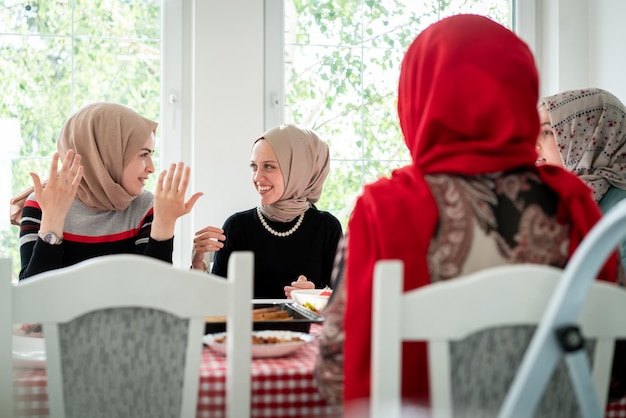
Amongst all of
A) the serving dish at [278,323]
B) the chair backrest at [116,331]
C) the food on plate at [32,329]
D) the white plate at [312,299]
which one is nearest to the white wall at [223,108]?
the white plate at [312,299]

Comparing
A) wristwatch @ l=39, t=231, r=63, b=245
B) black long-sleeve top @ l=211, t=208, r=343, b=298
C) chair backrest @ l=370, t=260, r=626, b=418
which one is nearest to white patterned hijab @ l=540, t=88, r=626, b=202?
black long-sleeve top @ l=211, t=208, r=343, b=298

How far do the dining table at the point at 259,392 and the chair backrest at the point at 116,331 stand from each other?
88 millimetres

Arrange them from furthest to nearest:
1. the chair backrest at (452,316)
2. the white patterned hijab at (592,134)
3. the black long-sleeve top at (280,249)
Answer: the black long-sleeve top at (280,249) → the white patterned hijab at (592,134) → the chair backrest at (452,316)

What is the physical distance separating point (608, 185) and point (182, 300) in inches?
70.1

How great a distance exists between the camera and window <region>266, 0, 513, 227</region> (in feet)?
11.4

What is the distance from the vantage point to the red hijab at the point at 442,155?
1179 mm

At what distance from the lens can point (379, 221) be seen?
1182mm

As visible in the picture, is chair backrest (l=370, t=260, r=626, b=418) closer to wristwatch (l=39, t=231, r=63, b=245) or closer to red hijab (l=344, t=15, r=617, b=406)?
red hijab (l=344, t=15, r=617, b=406)

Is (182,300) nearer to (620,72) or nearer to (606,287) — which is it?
(606,287)

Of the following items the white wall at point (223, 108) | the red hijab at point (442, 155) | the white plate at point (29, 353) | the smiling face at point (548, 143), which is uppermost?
the white wall at point (223, 108)

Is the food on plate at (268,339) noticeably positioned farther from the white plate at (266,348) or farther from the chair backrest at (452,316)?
the chair backrest at (452,316)

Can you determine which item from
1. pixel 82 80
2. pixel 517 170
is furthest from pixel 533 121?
pixel 82 80

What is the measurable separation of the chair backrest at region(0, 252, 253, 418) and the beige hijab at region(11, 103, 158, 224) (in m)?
1.38

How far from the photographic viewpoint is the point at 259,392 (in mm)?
1302
